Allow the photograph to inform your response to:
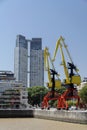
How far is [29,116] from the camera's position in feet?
224

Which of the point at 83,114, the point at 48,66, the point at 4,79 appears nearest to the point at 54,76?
the point at 48,66

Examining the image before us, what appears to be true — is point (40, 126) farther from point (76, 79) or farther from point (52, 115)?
point (76, 79)

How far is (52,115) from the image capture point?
5966cm

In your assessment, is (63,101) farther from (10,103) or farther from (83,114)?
(10,103)

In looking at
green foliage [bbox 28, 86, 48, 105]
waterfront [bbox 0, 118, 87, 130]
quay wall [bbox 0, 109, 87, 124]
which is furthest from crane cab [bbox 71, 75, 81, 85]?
green foliage [bbox 28, 86, 48, 105]

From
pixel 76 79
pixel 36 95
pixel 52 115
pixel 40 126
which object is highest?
pixel 36 95

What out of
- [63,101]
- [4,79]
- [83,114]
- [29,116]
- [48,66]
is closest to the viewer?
[83,114]

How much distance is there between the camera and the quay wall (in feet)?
161

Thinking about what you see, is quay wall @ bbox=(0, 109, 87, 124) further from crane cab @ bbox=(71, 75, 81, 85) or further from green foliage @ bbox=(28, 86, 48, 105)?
green foliage @ bbox=(28, 86, 48, 105)

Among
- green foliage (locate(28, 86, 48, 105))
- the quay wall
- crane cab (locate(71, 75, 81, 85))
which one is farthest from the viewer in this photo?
green foliage (locate(28, 86, 48, 105))

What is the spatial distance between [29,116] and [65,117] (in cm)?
1546

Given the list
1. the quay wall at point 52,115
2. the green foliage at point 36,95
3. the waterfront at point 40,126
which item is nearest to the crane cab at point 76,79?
the quay wall at point 52,115

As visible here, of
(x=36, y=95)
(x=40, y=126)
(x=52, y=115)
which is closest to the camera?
(x=40, y=126)

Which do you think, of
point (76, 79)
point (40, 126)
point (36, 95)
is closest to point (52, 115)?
point (76, 79)
